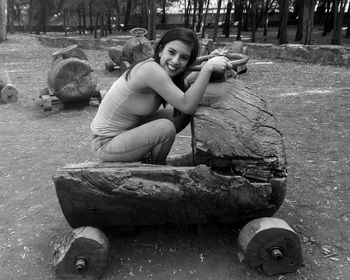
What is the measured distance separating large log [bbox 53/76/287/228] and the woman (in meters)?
0.15

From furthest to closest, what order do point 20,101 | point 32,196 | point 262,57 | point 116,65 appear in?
point 262,57
point 116,65
point 20,101
point 32,196

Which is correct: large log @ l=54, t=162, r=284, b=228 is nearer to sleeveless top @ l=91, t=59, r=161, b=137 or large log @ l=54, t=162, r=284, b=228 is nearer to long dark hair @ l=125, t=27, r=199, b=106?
sleeveless top @ l=91, t=59, r=161, b=137

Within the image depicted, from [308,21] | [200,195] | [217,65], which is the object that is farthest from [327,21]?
[200,195]

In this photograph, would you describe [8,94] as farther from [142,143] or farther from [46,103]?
[142,143]

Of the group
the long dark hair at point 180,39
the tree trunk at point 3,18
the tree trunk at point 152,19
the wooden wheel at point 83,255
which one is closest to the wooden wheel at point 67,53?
the long dark hair at point 180,39

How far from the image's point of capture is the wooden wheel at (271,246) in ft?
6.86

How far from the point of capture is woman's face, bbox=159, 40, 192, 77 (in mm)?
2303

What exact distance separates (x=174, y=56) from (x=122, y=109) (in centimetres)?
48

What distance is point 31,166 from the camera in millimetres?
4047

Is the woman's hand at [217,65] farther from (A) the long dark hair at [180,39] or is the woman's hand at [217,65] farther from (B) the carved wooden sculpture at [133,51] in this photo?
(B) the carved wooden sculpture at [133,51]

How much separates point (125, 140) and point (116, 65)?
28.2 feet

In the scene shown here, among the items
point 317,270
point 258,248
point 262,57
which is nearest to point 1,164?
point 258,248

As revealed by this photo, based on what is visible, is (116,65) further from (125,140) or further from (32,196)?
(125,140)

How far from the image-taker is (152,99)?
240 centimetres
